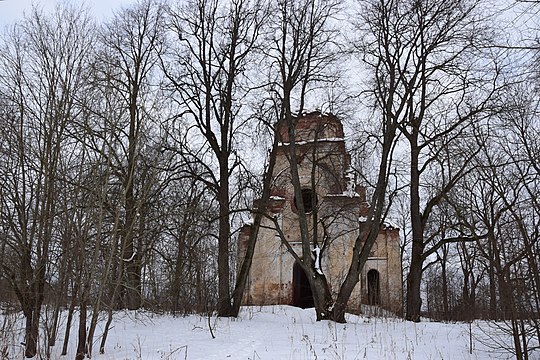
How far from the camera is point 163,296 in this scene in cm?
1719

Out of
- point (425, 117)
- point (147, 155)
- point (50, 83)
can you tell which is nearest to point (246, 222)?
point (425, 117)

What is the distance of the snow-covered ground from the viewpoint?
30.8ft

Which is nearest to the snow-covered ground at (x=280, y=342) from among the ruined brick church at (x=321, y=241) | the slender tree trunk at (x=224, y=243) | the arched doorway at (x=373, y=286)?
the slender tree trunk at (x=224, y=243)

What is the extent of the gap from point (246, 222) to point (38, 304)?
1493 centimetres

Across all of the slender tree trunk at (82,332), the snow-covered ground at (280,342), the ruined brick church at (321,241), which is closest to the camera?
the snow-covered ground at (280,342)

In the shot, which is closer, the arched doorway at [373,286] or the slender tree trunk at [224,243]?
the slender tree trunk at [224,243]

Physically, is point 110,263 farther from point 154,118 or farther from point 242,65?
point 242,65

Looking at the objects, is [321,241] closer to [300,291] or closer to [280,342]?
[300,291]

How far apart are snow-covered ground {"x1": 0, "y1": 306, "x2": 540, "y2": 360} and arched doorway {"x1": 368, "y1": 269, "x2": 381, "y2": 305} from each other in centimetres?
966

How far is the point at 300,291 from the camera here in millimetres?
25359

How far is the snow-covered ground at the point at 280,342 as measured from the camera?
938 cm

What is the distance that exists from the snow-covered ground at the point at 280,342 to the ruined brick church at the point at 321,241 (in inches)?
329

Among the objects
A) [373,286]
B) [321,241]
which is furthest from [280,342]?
[373,286]

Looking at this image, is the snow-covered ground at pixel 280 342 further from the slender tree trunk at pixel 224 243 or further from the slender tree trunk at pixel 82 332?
the slender tree trunk at pixel 224 243
